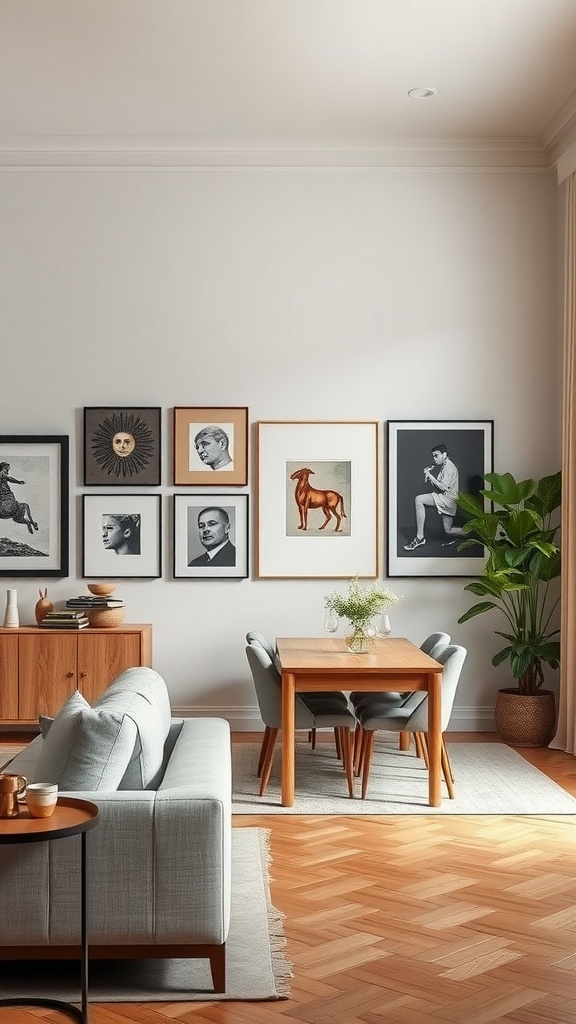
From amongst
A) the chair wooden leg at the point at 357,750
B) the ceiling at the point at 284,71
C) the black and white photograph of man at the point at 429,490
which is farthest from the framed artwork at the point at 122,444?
the chair wooden leg at the point at 357,750

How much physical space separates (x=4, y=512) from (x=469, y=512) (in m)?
3.16

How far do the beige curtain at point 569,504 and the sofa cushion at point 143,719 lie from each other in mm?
3320

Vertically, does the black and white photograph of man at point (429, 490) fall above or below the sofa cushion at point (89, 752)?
above

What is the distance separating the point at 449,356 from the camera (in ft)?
24.2

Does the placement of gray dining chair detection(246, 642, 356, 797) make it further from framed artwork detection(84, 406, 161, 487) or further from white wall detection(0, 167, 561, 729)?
framed artwork detection(84, 406, 161, 487)

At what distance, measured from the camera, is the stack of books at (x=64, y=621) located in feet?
22.5

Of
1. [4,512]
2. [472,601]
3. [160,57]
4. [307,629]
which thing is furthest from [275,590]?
[160,57]

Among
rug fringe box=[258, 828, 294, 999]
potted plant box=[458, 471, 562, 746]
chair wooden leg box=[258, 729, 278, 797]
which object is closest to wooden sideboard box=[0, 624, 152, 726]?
chair wooden leg box=[258, 729, 278, 797]

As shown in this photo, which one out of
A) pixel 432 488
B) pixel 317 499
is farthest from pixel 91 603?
pixel 432 488

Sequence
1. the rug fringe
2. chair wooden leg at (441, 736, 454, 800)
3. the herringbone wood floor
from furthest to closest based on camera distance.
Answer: chair wooden leg at (441, 736, 454, 800) → the rug fringe → the herringbone wood floor

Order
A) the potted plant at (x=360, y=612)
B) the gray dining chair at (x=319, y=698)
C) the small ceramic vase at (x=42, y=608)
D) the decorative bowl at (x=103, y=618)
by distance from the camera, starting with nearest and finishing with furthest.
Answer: the gray dining chair at (x=319, y=698) → the potted plant at (x=360, y=612) → the decorative bowl at (x=103, y=618) → the small ceramic vase at (x=42, y=608)

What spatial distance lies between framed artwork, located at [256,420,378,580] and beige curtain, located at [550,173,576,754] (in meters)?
1.27

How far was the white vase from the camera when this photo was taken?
6.99 meters

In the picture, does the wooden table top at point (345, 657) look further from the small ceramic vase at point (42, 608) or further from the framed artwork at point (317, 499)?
the small ceramic vase at point (42, 608)
